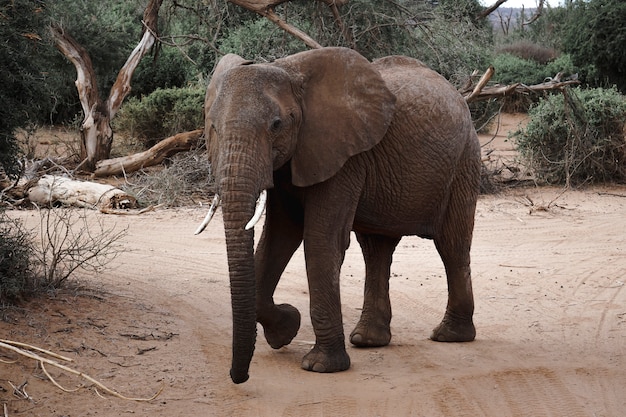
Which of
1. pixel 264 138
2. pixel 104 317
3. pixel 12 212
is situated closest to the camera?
pixel 264 138

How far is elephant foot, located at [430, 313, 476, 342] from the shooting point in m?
7.04

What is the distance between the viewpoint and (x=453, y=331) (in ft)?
23.1

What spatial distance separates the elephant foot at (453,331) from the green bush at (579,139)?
331 inches

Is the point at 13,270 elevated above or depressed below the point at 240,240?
below

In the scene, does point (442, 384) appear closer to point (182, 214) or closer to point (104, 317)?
point (104, 317)

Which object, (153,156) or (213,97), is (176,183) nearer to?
(153,156)

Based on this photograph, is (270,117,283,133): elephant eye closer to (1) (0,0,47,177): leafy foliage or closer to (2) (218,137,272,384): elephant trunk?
(2) (218,137,272,384): elephant trunk

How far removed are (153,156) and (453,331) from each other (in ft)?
28.3

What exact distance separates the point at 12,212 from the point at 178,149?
377cm

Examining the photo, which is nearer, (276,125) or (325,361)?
(276,125)

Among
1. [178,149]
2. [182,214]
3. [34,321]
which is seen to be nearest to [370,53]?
[178,149]

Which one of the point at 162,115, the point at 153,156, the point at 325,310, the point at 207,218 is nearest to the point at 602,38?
the point at 162,115

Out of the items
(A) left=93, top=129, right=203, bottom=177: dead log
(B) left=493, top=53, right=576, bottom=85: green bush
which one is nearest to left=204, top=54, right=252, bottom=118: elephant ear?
(A) left=93, top=129, right=203, bottom=177: dead log

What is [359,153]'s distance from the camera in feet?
20.1
